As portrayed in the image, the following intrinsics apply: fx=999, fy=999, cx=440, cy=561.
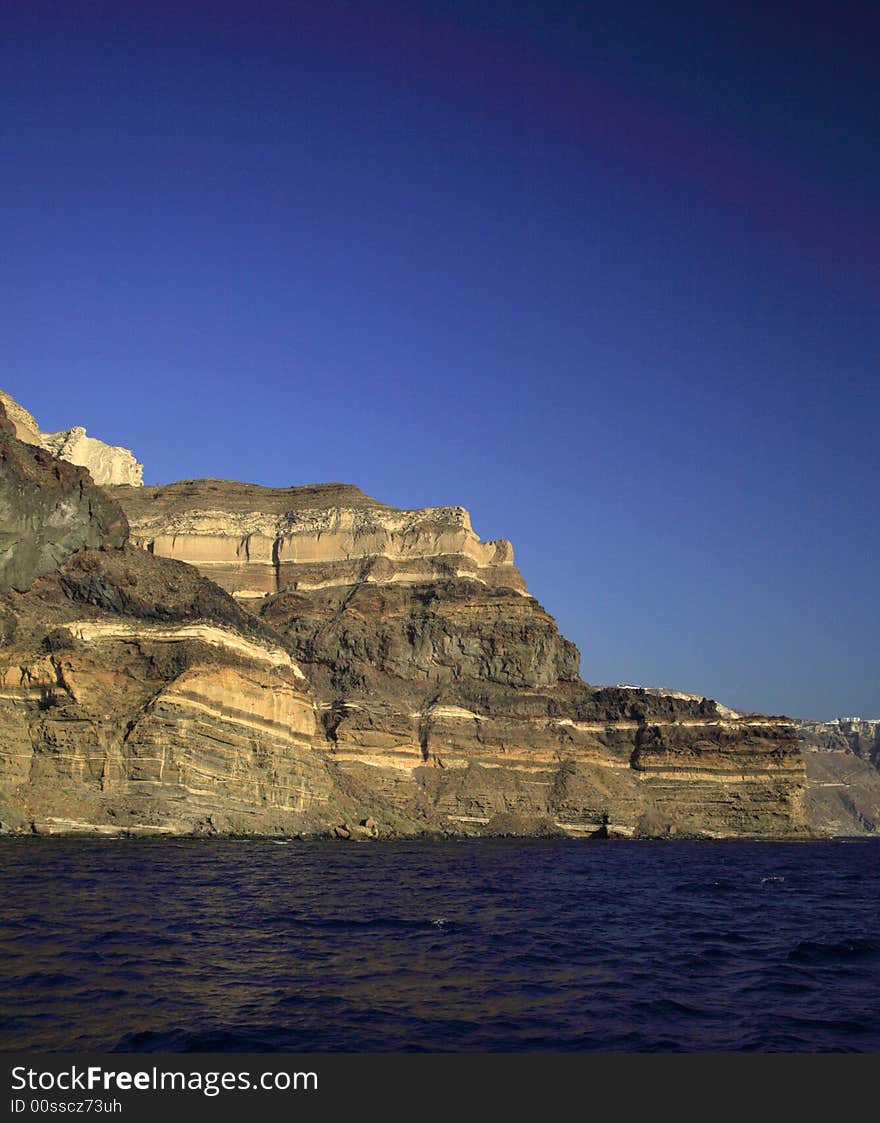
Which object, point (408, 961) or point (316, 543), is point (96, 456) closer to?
point (316, 543)

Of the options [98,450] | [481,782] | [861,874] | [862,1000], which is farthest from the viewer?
[98,450]

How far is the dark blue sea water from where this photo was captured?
14.8m

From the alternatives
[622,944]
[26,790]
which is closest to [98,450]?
[26,790]

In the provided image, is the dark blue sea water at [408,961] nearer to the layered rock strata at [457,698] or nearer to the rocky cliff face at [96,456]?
the layered rock strata at [457,698]

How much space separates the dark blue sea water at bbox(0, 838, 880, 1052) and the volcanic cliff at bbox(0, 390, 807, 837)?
645 inches

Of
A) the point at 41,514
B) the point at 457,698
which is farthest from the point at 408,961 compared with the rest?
the point at 457,698

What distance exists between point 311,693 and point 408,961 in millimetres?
62303

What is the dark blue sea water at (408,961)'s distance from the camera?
584 inches

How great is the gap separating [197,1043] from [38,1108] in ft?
11.8

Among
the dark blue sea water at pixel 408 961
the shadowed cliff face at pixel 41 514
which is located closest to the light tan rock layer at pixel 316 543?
the shadowed cliff face at pixel 41 514

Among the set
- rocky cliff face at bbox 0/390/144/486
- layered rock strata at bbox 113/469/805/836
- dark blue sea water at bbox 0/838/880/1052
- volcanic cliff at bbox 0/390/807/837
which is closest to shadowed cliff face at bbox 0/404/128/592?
volcanic cliff at bbox 0/390/807/837

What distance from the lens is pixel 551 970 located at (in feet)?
68.3

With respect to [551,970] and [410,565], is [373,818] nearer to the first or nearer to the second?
[410,565]

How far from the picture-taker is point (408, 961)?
2123 cm
